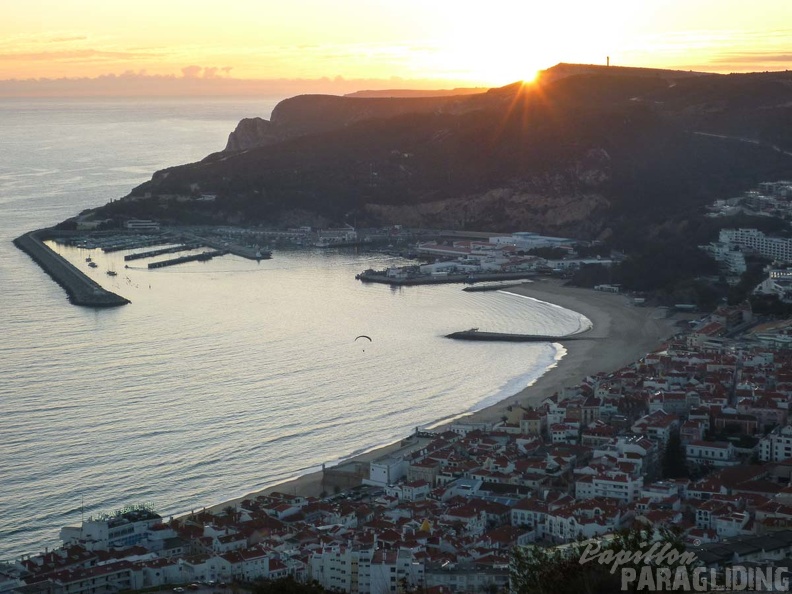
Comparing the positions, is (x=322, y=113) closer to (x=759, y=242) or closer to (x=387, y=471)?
(x=759, y=242)

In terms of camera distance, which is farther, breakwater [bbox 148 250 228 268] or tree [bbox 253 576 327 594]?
breakwater [bbox 148 250 228 268]

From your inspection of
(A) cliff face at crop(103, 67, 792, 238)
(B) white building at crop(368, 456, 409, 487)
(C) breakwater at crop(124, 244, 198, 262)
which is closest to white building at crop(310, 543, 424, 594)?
(B) white building at crop(368, 456, 409, 487)

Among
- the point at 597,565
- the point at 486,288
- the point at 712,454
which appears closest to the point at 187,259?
the point at 486,288

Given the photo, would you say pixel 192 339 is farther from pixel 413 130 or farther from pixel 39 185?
pixel 39 185

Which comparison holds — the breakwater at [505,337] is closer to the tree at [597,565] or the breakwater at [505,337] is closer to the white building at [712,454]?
the white building at [712,454]

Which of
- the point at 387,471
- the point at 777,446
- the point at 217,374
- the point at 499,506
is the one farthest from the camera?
the point at 217,374

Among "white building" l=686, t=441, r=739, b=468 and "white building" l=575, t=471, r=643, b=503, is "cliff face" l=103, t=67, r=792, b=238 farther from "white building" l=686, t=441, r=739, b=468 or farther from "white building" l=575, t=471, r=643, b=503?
"white building" l=575, t=471, r=643, b=503
